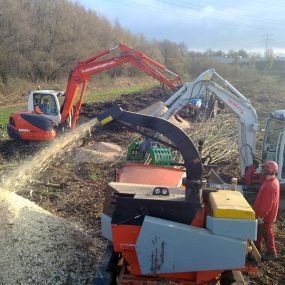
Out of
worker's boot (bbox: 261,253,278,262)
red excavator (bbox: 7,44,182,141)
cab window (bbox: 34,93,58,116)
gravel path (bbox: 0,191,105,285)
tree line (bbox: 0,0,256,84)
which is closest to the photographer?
gravel path (bbox: 0,191,105,285)

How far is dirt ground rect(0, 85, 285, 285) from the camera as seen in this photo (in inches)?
261

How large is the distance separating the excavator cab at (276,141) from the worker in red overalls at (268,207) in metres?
2.08

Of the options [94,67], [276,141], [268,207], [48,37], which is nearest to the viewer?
[268,207]

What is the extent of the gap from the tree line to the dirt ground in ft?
69.2

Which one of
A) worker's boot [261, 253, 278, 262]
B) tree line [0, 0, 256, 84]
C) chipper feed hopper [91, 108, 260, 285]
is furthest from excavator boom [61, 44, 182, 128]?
tree line [0, 0, 256, 84]

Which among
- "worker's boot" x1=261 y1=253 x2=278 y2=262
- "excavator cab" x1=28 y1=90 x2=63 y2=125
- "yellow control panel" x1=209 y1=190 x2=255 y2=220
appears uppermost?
"yellow control panel" x1=209 y1=190 x2=255 y2=220

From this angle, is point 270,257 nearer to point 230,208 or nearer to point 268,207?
point 268,207

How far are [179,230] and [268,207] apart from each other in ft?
9.09

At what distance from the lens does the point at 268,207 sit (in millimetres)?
6598

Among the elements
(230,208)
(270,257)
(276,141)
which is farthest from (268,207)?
(276,141)

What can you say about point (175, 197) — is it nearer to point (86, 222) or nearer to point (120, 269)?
point (120, 269)

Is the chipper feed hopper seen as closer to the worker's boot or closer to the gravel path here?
the gravel path

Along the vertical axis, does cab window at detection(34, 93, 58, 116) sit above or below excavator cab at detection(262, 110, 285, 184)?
below

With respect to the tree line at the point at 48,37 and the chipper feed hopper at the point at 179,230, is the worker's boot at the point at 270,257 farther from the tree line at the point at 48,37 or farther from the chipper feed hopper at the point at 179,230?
the tree line at the point at 48,37
